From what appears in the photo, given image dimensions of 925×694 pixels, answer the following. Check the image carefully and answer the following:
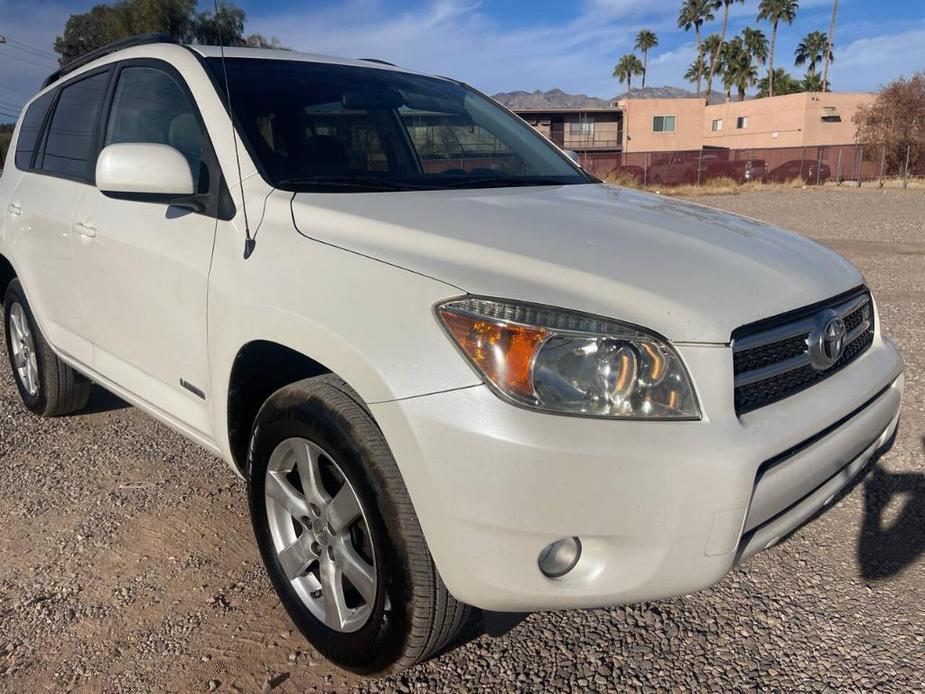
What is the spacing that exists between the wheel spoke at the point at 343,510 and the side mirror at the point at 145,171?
110 cm

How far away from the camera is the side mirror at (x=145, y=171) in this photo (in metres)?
2.32

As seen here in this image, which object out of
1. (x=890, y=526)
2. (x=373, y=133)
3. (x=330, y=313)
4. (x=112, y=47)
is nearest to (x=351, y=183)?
(x=373, y=133)

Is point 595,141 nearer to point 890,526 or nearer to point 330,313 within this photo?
point 890,526

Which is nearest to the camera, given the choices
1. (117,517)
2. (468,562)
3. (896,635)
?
(468,562)

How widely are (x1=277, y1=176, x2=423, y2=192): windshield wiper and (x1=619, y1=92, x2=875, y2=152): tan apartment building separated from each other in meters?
48.6

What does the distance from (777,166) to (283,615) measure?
111ft

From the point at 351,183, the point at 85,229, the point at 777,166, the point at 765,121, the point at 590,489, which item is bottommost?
the point at 590,489

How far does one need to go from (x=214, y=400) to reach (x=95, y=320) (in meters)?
1.07

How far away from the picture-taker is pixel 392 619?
1901 mm

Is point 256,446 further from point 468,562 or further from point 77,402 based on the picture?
point 77,402

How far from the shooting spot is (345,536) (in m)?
2.07

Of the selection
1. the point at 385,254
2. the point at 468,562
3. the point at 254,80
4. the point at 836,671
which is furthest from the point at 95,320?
the point at 836,671

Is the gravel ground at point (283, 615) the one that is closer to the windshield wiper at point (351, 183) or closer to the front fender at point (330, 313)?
the front fender at point (330, 313)

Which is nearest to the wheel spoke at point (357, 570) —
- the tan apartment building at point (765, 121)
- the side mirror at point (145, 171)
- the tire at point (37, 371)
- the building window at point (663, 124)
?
the side mirror at point (145, 171)
